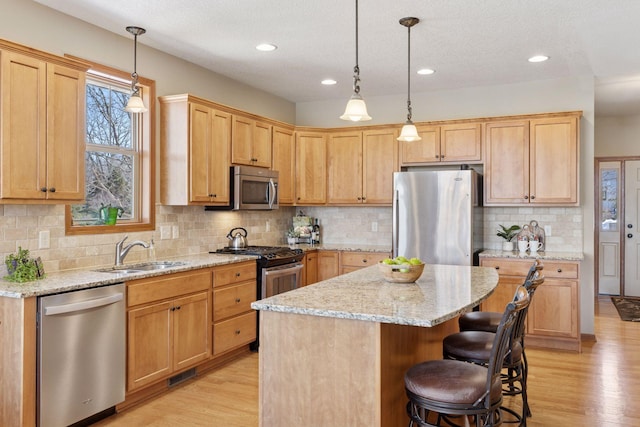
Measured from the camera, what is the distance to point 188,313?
12.4 ft

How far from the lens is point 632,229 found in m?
7.50

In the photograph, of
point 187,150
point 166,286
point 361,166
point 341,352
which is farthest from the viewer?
point 361,166

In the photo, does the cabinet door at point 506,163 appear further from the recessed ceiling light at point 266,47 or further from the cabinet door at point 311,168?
the recessed ceiling light at point 266,47

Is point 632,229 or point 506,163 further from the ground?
point 506,163

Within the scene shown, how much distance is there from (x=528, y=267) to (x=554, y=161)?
1.09 metres

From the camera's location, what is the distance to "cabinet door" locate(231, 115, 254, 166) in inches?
188

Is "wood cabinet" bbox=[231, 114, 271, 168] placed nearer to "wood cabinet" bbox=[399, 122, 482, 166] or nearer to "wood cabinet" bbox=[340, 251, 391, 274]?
"wood cabinet" bbox=[340, 251, 391, 274]

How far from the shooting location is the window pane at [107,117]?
3.86m

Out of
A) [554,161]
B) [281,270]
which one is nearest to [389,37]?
[554,161]

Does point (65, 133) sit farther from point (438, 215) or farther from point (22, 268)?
point (438, 215)

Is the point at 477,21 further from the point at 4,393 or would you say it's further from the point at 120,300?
the point at 4,393

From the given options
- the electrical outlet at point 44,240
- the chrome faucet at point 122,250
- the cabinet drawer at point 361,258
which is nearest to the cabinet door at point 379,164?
the cabinet drawer at point 361,258

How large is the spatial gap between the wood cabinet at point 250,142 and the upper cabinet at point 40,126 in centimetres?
170

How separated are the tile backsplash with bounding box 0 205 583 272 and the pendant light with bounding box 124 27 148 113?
86 centimetres
